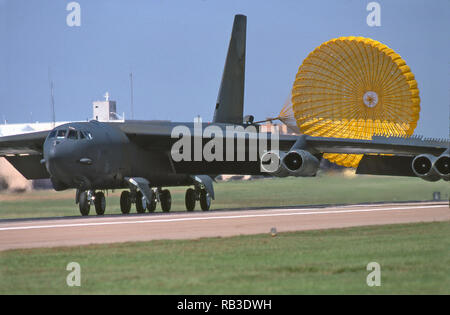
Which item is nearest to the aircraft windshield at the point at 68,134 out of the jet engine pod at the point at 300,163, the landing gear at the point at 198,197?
the jet engine pod at the point at 300,163

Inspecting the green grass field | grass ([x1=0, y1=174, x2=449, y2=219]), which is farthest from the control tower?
the green grass field

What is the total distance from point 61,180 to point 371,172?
39.7ft

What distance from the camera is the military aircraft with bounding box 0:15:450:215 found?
26.3m

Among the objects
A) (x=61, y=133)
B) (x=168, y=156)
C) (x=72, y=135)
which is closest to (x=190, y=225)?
(x=72, y=135)

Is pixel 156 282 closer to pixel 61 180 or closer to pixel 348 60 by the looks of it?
pixel 61 180

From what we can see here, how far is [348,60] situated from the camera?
37562mm

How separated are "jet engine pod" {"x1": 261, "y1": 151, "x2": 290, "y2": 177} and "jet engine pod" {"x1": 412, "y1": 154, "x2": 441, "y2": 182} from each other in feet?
14.9

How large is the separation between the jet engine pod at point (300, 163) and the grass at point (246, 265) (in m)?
9.86

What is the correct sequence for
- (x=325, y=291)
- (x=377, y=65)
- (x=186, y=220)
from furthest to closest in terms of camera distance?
(x=377, y=65)
(x=186, y=220)
(x=325, y=291)

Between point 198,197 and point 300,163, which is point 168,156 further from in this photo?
point 300,163

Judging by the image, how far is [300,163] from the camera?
27.9 m

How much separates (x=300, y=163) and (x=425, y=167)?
443 centimetres

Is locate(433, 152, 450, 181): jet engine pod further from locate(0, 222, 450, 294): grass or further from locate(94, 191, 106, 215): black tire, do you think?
locate(94, 191, 106, 215): black tire
